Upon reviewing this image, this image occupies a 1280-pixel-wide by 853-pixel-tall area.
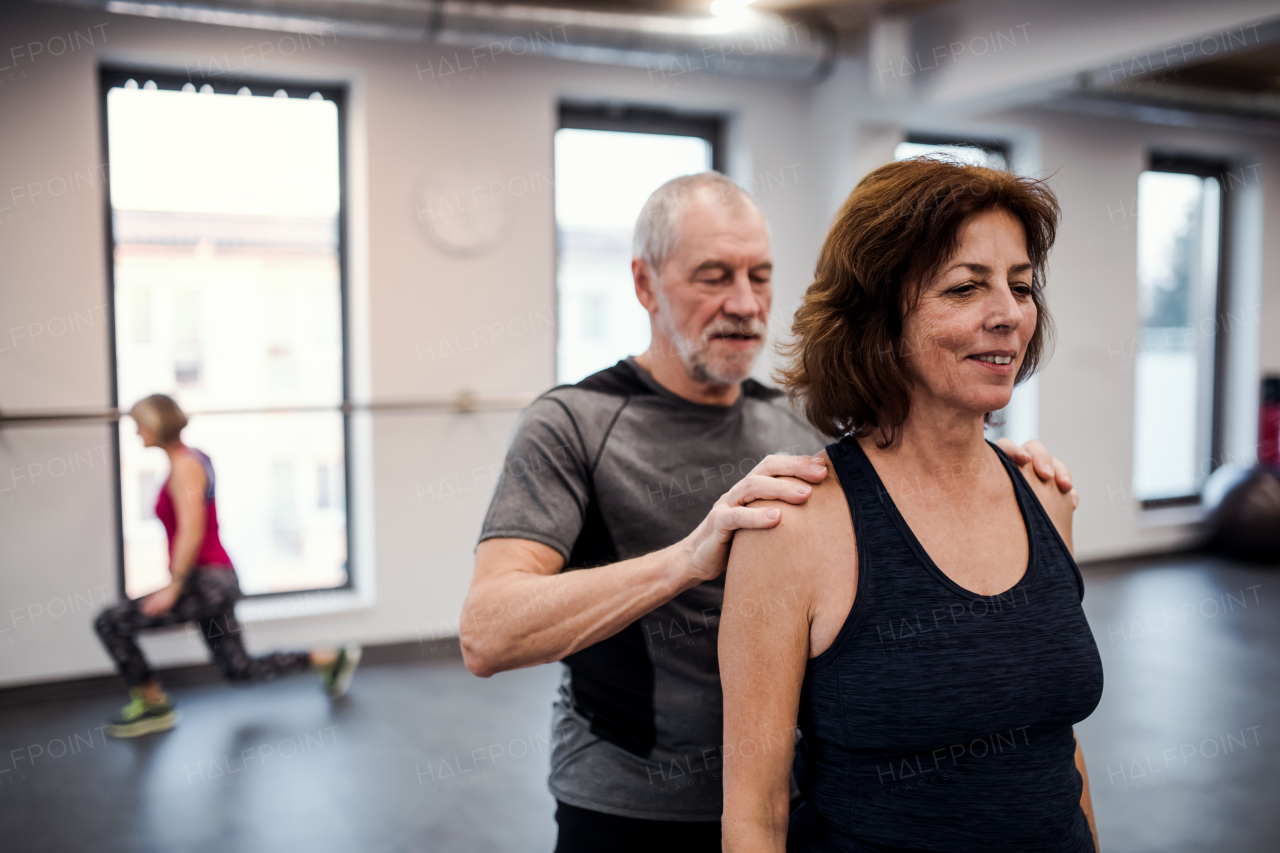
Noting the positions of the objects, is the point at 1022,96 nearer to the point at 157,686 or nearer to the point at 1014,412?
the point at 1014,412

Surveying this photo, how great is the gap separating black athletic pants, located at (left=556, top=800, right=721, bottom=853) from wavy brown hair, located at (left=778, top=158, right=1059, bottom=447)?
596 mm

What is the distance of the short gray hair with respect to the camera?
140 centimetres

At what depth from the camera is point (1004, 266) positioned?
105cm

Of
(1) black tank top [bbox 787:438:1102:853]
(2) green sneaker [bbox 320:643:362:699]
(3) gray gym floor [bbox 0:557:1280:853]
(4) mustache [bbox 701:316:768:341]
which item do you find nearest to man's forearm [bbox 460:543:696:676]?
(1) black tank top [bbox 787:438:1102:853]

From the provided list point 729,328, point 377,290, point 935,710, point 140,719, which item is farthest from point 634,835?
point 377,290

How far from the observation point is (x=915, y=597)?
3.28ft

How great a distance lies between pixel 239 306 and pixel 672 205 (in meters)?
3.29

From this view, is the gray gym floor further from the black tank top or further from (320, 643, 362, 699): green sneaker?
the black tank top

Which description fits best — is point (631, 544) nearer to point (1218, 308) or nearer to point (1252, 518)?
point (1252, 518)

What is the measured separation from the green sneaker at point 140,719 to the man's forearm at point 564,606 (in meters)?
2.79

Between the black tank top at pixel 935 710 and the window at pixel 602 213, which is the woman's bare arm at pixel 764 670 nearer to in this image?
the black tank top at pixel 935 710

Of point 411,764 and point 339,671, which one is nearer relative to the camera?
point 411,764

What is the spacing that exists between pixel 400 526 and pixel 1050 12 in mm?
3654

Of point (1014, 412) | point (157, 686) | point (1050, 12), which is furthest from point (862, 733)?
point (1014, 412)
